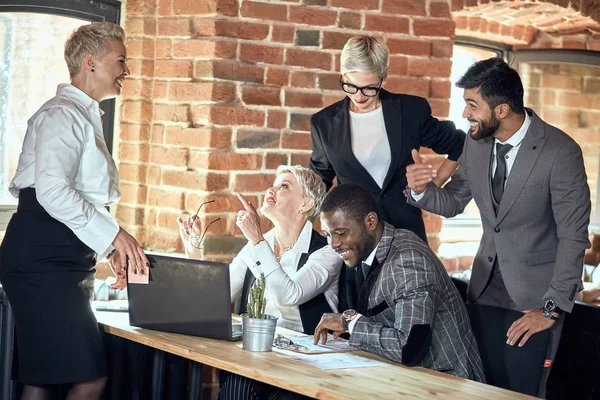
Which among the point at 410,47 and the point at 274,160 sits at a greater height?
the point at 410,47

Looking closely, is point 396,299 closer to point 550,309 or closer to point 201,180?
point 550,309

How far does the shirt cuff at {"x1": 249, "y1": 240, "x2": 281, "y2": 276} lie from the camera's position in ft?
12.0

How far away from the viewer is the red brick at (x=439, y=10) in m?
4.80

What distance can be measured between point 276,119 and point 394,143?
0.69 meters

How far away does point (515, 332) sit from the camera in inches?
127

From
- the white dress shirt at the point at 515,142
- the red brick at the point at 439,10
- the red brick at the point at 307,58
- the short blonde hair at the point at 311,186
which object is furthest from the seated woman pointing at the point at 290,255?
the red brick at the point at 439,10

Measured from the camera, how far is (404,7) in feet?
15.5

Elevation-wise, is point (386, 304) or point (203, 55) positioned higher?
point (203, 55)

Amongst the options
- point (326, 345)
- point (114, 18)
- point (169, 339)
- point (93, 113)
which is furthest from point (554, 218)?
point (114, 18)

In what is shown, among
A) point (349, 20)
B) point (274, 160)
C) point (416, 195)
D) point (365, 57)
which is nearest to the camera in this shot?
point (416, 195)

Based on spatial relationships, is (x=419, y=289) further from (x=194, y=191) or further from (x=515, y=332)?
(x=194, y=191)

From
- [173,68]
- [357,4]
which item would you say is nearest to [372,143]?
[357,4]

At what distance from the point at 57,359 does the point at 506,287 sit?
1494 millimetres

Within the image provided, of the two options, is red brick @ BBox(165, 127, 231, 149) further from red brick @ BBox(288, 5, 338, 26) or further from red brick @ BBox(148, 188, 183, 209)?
red brick @ BBox(288, 5, 338, 26)
